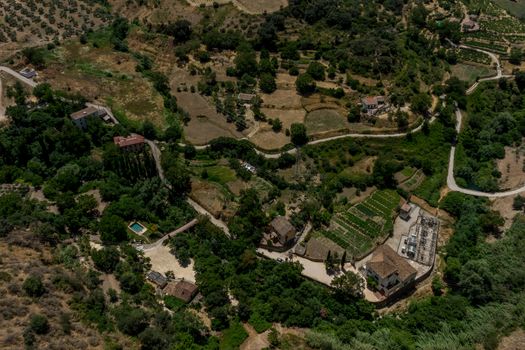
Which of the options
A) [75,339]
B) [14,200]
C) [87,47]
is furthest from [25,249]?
[87,47]

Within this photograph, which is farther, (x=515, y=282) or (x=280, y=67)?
(x=280, y=67)

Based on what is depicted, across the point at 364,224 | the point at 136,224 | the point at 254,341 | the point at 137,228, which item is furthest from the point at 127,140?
the point at 254,341

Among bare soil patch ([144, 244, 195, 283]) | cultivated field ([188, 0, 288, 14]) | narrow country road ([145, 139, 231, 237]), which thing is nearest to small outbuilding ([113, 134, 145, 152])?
narrow country road ([145, 139, 231, 237])

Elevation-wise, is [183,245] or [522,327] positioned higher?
[522,327]

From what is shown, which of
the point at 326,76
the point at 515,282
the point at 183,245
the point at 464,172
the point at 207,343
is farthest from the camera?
the point at 326,76

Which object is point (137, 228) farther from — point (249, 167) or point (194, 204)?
point (249, 167)

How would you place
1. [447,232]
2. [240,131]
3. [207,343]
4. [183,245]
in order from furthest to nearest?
1. [240,131]
2. [447,232]
3. [183,245]
4. [207,343]

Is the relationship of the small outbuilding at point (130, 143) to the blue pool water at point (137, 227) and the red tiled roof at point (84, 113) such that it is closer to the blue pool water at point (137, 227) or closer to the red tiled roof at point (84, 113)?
the red tiled roof at point (84, 113)

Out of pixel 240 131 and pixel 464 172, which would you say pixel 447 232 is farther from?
pixel 240 131
